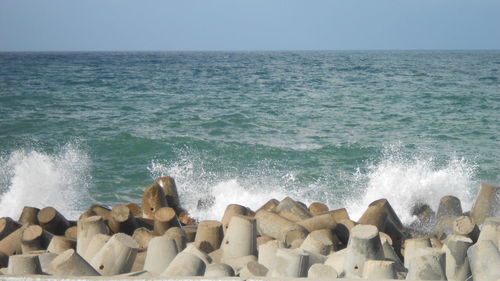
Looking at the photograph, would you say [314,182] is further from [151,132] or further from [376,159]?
[151,132]

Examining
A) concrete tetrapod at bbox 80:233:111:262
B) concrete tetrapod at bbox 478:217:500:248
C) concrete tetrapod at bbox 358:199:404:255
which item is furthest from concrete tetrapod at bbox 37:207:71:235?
concrete tetrapod at bbox 478:217:500:248

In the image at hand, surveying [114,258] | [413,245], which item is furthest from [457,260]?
[114,258]

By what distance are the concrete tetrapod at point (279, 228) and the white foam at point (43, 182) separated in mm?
4111

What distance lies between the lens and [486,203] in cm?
748

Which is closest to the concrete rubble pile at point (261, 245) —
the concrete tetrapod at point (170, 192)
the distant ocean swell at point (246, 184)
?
the concrete tetrapod at point (170, 192)

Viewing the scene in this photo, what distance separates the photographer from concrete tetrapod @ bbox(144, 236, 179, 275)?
4984 millimetres

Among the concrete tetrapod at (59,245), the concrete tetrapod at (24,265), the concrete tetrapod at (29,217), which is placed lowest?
the concrete tetrapod at (29,217)

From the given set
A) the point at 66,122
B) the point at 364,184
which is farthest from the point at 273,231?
the point at 66,122

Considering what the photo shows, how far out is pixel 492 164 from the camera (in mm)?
13203

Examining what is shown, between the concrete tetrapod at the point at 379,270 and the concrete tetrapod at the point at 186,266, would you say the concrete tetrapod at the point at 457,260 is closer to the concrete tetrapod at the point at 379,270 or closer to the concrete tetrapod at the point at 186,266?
the concrete tetrapod at the point at 379,270

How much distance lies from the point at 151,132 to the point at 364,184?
6.68 metres

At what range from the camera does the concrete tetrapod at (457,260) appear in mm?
4844

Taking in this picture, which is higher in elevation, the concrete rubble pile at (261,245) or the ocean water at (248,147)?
the concrete rubble pile at (261,245)

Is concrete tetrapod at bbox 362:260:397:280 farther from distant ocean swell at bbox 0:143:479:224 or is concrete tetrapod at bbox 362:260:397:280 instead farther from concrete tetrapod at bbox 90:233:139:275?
distant ocean swell at bbox 0:143:479:224
